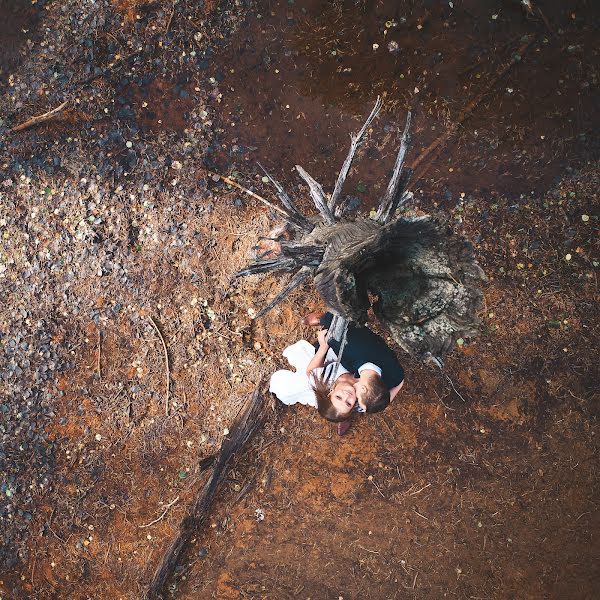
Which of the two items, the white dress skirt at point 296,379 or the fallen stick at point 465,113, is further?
the fallen stick at point 465,113

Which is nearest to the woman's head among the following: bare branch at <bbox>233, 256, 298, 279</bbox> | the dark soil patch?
bare branch at <bbox>233, 256, 298, 279</bbox>

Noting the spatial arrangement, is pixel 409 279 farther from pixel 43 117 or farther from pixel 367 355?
pixel 43 117

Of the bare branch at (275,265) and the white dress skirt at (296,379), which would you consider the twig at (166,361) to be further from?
the bare branch at (275,265)

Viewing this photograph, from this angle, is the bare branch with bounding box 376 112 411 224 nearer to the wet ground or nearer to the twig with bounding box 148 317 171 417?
the wet ground

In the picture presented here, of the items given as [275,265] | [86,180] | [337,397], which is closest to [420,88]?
[275,265]

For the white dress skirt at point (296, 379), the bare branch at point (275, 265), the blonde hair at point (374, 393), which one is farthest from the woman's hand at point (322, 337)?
the bare branch at point (275, 265)

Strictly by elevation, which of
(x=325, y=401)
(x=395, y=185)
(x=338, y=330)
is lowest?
(x=325, y=401)
